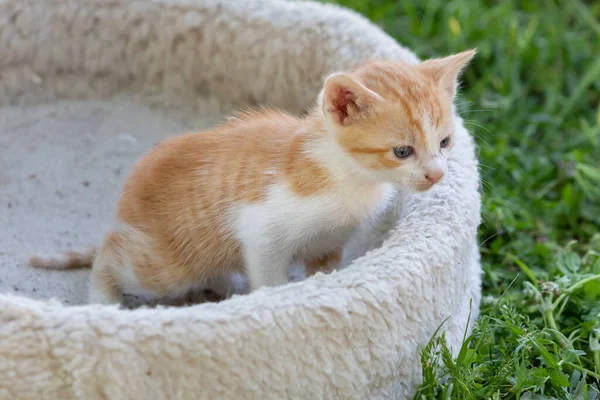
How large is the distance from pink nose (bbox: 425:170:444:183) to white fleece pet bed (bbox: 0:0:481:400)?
Answer: 0.14 m

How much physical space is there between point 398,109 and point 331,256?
45 centimetres

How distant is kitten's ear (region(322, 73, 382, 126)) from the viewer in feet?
4.87

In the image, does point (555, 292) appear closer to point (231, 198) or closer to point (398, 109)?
point (398, 109)

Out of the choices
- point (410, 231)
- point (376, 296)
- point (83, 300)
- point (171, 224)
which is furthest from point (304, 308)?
point (83, 300)

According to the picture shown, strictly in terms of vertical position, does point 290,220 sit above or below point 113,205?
above

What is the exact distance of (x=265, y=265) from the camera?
1699 mm

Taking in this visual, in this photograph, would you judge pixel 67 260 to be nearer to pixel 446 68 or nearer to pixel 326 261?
pixel 326 261

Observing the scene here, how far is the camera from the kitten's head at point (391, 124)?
60.3 inches

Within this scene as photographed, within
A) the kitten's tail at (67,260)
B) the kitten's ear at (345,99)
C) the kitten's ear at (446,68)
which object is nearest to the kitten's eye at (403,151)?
the kitten's ear at (345,99)

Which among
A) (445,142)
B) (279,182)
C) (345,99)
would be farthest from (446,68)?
(279,182)

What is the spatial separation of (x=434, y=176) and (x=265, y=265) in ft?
1.38

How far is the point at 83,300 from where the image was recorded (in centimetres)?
191

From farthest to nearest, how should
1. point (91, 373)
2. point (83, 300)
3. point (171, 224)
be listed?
point (83, 300)
point (171, 224)
point (91, 373)

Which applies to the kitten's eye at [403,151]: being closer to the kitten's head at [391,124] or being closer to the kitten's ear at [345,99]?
the kitten's head at [391,124]
